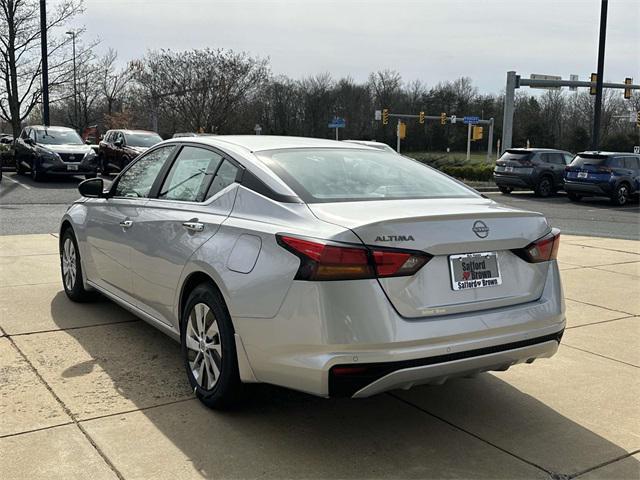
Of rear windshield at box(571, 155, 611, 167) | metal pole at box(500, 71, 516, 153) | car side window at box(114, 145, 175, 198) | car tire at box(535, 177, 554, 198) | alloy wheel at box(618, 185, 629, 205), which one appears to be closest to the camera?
car side window at box(114, 145, 175, 198)

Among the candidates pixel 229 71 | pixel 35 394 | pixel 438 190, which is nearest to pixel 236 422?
pixel 35 394

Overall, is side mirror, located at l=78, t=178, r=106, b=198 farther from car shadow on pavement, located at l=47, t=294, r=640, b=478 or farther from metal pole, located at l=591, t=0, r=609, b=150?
metal pole, located at l=591, t=0, r=609, b=150

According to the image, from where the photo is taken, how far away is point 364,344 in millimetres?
2965

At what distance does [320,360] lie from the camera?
9.87 ft

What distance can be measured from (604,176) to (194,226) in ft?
64.8

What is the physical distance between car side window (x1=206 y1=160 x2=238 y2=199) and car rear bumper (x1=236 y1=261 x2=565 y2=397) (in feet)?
3.13

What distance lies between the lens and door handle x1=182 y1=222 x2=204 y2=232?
3822 millimetres

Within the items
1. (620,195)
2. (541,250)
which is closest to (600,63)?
(620,195)

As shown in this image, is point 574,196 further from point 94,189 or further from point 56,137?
point 94,189

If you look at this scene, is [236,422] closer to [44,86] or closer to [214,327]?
[214,327]

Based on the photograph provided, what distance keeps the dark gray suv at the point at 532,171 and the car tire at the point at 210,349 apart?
69.5 ft

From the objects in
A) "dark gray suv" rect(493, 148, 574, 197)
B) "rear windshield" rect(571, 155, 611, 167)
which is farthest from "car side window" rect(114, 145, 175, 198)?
"dark gray suv" rect(493, 148, 574, 197)

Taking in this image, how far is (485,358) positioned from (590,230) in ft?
37.6

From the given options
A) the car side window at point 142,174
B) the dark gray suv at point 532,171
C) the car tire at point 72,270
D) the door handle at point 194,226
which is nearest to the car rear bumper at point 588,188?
the dark gray suv at point 532,171
